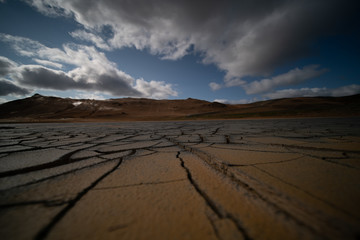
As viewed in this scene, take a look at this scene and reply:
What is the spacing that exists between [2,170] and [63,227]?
1064 mm

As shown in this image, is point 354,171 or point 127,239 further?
point 354,171

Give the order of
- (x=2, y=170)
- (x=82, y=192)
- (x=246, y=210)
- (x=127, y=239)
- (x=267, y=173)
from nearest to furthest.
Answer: (x=127, y=239) < (x=246, y=210) < (x=82, y=192) < (x=267, y=173) < (x=2, y=170)

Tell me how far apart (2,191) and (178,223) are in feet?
3.43

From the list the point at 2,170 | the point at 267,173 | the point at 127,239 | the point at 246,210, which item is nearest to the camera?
the point at 127,239

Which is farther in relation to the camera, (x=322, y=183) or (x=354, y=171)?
(x=354, y=171)

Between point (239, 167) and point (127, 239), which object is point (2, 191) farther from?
point (239, 167)

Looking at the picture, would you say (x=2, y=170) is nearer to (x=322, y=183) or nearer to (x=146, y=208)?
(x=146, y=208)

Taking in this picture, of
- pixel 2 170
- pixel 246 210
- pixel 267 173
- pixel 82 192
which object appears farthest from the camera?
pixel 2 170

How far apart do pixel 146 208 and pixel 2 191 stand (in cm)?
88

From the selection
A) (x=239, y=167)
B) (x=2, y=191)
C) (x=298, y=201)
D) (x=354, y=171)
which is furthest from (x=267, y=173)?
(x=2, y=191)

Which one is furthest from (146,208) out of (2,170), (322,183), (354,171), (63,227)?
(354,171)

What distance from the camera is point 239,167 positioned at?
101 cm

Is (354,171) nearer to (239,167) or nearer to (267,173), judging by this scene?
(267,173)

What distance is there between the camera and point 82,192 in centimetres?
75
